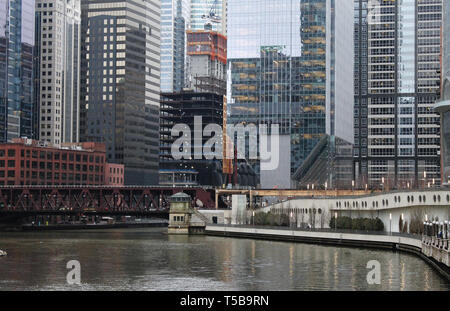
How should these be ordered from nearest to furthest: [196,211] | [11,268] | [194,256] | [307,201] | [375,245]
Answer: [11,268] < [194,256] < [375,245] < [307,201] < [196,211]

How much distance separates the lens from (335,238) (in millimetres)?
141625

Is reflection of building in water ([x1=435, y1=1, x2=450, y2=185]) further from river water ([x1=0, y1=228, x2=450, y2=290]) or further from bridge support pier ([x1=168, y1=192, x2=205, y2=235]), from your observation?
river water ([x1=0, y1=228, x2=450, y2=290])

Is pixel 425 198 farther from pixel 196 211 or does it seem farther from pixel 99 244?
pixel 196 211

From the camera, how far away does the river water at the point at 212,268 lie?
83.9 metres

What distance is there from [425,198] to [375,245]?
32.8 feet

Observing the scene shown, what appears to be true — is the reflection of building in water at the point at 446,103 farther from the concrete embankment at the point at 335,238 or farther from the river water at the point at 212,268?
the river water at the point at 212,268

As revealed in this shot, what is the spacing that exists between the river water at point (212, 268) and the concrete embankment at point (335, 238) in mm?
1980

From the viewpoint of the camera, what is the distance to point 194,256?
12031cm

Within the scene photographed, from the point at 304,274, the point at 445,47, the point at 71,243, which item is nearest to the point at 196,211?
the point at 71,243

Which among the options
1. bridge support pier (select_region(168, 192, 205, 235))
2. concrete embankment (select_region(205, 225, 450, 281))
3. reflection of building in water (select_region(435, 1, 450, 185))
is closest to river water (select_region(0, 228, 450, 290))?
concrete embankment (select_region(205, 225, 450, 281))

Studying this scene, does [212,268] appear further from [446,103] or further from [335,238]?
[446,103]

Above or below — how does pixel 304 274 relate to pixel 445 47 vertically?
below
